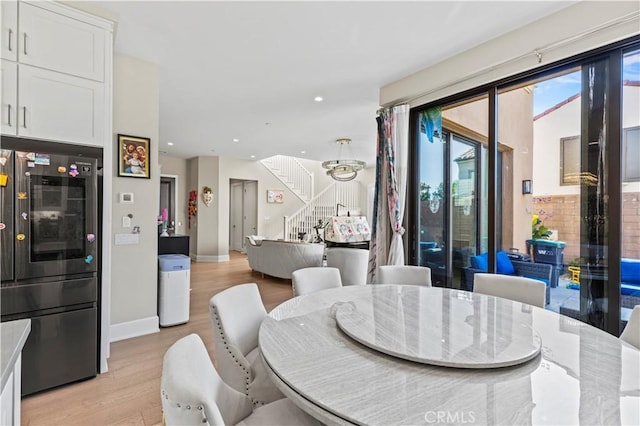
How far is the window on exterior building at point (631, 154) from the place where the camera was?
215cm

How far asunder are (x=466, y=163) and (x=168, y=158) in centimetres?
771

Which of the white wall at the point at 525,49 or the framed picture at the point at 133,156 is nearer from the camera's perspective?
the white wall at the point at 525,49

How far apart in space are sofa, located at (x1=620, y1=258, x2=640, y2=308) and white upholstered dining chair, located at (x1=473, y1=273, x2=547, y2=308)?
560mm

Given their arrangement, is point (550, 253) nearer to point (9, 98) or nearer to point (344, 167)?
point (344, 167)

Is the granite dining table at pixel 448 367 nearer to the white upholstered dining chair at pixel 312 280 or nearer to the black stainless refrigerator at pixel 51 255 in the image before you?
the white upholstered dining chair at pixel 312 280

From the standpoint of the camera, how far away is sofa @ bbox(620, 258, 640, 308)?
7.11 feet

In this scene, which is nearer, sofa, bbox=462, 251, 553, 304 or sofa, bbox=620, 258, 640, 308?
sofa, bbox=620, 258, 640, 308

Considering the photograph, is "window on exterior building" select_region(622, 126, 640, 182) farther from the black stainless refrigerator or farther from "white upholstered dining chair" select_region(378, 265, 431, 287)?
the black stainless refrigerator

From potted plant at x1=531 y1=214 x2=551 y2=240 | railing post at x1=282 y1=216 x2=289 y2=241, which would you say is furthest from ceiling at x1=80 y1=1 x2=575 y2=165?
railing post at x1=282 y1=216 x2=289 y2=241

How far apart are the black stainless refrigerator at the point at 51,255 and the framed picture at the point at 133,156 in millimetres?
705

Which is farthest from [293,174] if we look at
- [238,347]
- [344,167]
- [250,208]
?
[238,347]

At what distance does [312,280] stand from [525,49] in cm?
258

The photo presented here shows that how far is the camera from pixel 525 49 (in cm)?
251

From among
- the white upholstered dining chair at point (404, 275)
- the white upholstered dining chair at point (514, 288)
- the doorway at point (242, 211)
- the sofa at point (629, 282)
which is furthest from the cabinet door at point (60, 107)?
the doorway at point (242, 211)
